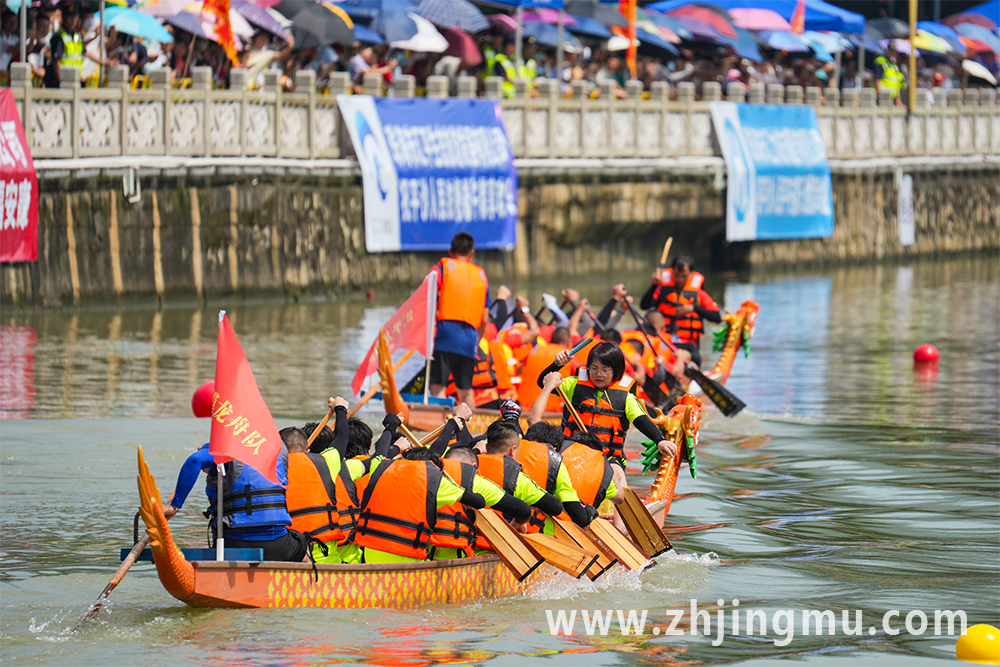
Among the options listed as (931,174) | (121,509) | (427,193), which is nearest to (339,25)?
(427,193)

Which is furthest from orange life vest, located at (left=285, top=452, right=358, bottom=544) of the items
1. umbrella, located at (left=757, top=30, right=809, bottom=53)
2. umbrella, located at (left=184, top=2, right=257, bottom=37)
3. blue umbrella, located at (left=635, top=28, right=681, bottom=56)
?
umbrella, located at (left=757, top=30, right=809, bottom=53)

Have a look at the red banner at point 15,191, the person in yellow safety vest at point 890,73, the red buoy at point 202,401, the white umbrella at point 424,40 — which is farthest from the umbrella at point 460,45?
the person in yellow safety vest at point 890,73

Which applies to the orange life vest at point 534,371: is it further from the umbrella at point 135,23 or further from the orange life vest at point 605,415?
the umbrella at point 135,23

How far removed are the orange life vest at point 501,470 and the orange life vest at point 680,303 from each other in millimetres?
9086

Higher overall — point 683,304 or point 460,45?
point 460,45

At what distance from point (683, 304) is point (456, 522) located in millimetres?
9388

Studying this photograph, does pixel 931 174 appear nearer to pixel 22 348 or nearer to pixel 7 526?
pixel 22 348

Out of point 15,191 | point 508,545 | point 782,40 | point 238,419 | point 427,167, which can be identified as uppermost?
point 782,40

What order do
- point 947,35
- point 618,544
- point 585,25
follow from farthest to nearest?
point 947,35
point 585,25
point 618,544

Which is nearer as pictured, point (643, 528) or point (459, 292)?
point (643, 528)

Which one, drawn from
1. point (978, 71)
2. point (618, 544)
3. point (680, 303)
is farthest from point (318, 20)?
point (978, 71)

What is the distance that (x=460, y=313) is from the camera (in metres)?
16.3

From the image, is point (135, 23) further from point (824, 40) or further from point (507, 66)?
point (824, 40)

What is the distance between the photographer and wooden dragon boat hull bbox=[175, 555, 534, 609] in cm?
927
